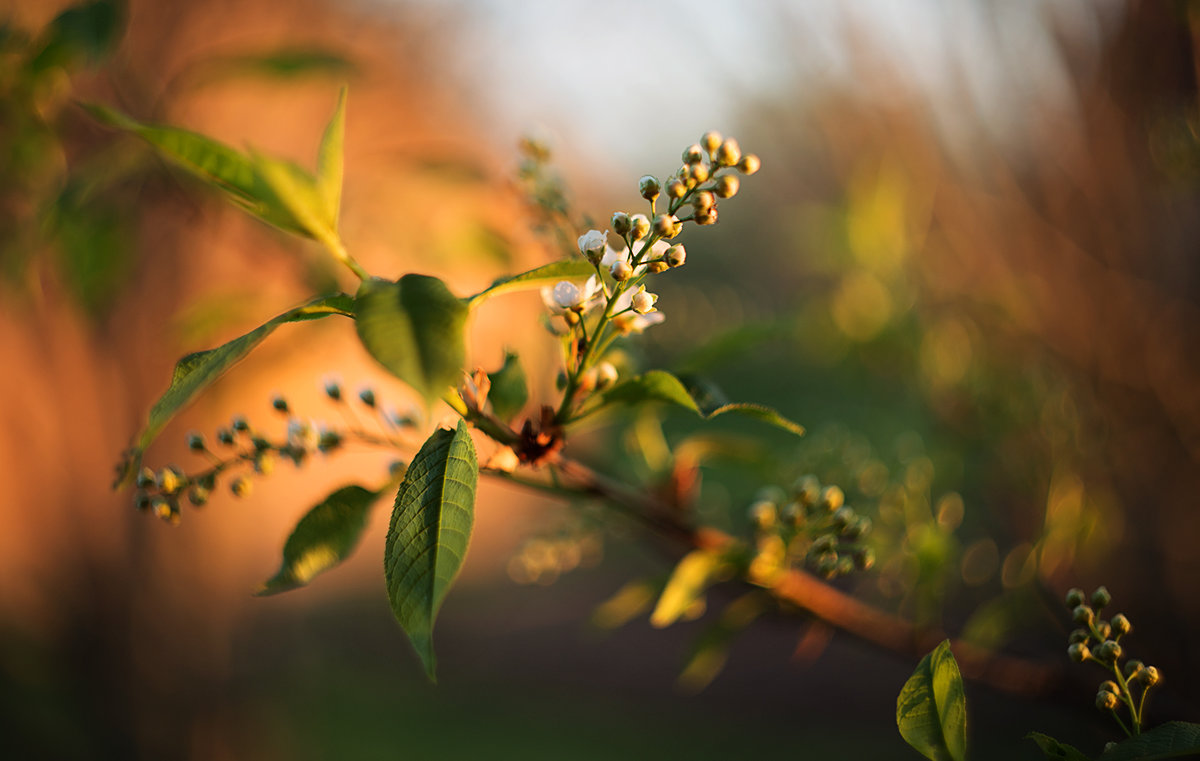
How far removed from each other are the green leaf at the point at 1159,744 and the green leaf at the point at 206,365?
2.06 feet

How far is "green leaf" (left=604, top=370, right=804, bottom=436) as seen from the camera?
0.54 metres

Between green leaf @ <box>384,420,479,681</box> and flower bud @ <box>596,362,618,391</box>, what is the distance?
0.18 m

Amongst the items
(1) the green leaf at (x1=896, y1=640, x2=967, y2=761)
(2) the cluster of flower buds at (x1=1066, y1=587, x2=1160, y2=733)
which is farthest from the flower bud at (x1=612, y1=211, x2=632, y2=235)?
(2) the cluster of flower buds at (x1=1066, y1=587, x2=1160, y2=733)

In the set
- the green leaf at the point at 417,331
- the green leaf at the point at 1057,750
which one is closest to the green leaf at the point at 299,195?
the green leaf at the point at 417,331

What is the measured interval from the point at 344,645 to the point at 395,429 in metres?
6.24

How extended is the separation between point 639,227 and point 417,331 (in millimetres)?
188

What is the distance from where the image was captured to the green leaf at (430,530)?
44cm

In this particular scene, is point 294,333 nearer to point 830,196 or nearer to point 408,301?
point 408,301

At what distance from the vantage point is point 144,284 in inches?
96.6

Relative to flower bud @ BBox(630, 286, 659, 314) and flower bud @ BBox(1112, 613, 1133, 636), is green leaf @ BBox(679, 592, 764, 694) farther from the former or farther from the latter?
flower bud @ BBox(630, 286, 659, 314)

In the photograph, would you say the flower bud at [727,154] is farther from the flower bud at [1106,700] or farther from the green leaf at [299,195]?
the flower bud at [1106,700]

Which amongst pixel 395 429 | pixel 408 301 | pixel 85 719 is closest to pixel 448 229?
pixel 395 429

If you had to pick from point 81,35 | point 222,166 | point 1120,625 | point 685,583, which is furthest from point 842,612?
point 81,35

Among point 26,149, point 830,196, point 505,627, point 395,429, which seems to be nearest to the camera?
point 395,429
